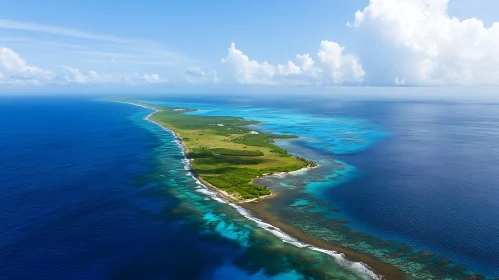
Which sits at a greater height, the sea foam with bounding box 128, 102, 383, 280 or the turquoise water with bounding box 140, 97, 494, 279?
the turquoise water with bounding box 140, 97, 494, 279

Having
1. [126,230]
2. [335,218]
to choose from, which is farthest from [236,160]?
[126,230]

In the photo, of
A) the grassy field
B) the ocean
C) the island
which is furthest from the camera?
the grassy field

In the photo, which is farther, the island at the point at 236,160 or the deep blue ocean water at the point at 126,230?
the island at the point at 236,160

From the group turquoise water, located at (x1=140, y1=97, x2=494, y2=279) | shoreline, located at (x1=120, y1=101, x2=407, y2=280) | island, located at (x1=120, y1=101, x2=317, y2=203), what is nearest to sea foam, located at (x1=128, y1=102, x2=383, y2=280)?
shoreline, located at (x1=120, y1=101, x2=407, y2=280)

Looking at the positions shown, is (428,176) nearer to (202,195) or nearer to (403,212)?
(403,212)

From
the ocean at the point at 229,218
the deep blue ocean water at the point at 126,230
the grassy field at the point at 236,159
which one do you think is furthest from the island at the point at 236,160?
the deep blue ocean water at the point at 126,230

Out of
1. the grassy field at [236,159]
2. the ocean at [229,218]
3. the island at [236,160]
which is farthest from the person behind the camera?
the grassy field at [236,159]

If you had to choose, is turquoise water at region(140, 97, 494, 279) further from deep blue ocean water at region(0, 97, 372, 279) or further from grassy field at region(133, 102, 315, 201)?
deep blue ocean water at region(0, 97, 372, 279)

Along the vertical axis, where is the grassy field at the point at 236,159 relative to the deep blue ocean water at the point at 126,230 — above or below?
above

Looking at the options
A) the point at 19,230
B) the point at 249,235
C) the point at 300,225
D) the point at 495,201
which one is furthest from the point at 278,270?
the point at 495,201

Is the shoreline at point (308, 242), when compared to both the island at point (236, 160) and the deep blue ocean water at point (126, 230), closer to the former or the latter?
the deep blue ocean water at point (126, 230)
